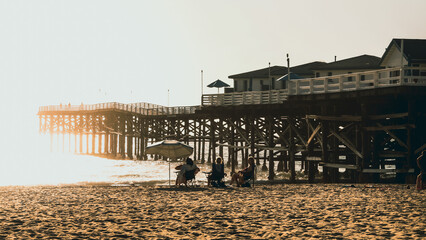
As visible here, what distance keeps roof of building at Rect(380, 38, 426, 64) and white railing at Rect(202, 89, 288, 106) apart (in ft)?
20.3

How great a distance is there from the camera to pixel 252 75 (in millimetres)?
42656

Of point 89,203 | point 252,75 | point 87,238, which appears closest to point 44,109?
point 252,75

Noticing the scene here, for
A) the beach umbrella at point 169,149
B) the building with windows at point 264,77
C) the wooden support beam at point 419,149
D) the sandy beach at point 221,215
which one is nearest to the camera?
the sandy beach at point 221,215

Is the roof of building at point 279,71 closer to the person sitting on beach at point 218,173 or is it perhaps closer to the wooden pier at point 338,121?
the wooden pier at point 338,121

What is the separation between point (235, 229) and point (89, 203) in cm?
539

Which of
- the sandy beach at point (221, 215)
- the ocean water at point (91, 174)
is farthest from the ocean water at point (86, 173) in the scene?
the sandy beach at point (221, 215)

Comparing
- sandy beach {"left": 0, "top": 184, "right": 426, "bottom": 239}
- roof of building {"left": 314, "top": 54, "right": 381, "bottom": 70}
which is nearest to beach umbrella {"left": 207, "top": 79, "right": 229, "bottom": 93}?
roof of building {"left": 314, "top": 54, "right": 381, "bottom": 70}

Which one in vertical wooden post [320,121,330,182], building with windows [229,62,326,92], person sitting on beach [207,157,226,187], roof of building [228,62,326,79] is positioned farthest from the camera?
building with windows [229,62,326,92]

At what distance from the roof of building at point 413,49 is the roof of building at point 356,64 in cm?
297

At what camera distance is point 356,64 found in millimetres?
36219

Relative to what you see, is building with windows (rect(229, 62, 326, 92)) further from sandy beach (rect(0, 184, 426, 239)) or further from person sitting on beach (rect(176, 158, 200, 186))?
sandy beach (rect(0, 184, 426, 239))

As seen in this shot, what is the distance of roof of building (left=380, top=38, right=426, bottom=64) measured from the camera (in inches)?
1188

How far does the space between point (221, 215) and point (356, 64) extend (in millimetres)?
26070

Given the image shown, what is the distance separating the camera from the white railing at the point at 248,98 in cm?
3102
